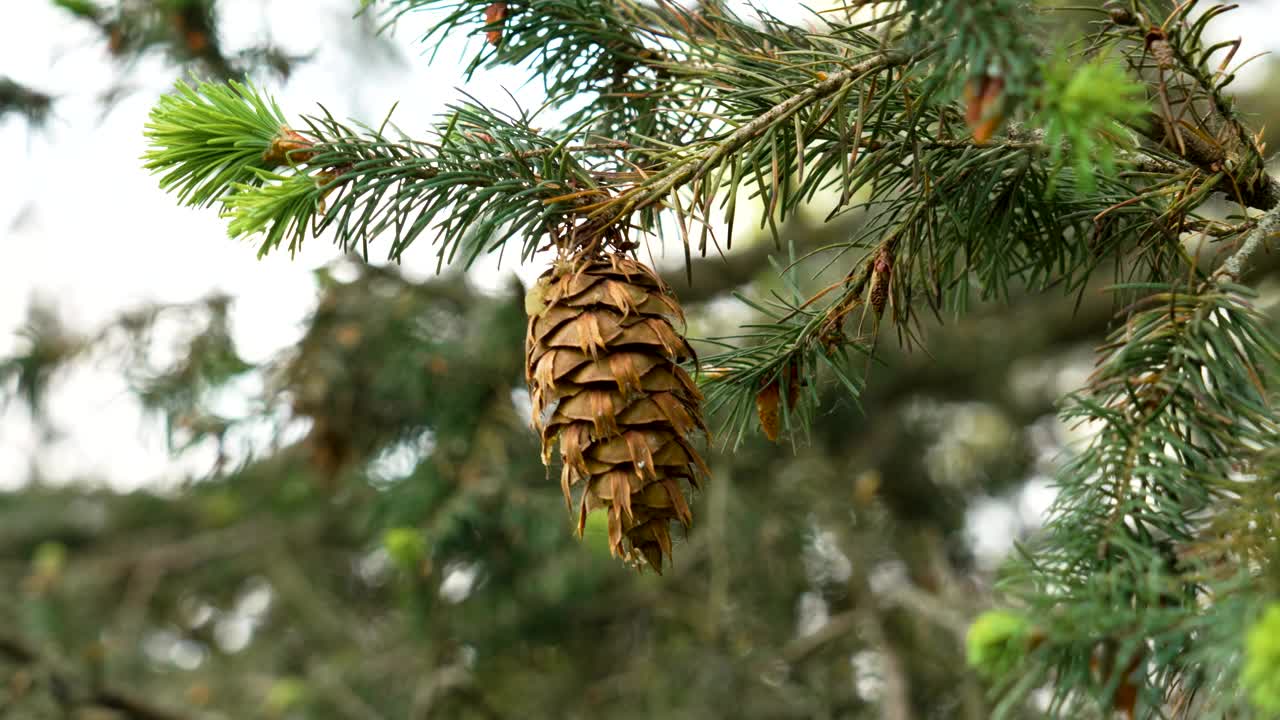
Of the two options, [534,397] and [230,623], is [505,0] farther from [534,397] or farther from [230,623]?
[230,623]

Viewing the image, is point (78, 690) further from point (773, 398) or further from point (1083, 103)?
point (1083, 103)

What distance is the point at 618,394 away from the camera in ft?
2.29

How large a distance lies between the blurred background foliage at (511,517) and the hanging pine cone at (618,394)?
0.87 meters

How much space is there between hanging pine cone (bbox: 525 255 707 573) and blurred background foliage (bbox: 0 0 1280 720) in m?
0.87

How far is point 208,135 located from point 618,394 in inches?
14.1

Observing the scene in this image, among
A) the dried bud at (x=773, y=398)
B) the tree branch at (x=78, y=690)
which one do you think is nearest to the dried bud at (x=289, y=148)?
the dried bud at (x=773, y=398)

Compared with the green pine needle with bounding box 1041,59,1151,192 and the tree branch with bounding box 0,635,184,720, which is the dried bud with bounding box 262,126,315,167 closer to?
the green pine needle with bounding box 1041,59,1151,192

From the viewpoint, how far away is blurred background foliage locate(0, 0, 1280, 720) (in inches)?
76.2

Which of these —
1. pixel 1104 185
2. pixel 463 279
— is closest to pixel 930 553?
pixel 463 279

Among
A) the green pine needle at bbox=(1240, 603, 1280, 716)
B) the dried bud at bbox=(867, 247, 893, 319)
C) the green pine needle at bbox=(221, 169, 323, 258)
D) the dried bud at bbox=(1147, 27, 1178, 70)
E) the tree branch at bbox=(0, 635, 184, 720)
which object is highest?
the dried bud at bbox=(1147, 27, 1178, 70)

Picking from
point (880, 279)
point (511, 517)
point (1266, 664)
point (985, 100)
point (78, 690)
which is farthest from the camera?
point (78, 690)

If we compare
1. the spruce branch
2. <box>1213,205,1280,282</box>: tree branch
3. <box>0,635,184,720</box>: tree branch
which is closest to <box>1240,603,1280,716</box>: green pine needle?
the spruce branch

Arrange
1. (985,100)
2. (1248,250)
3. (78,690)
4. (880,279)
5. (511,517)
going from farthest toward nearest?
(78,690)
(511,517)
(880,279)
(1248,250)
(985,100)

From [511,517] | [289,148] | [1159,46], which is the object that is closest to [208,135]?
[289,148]
